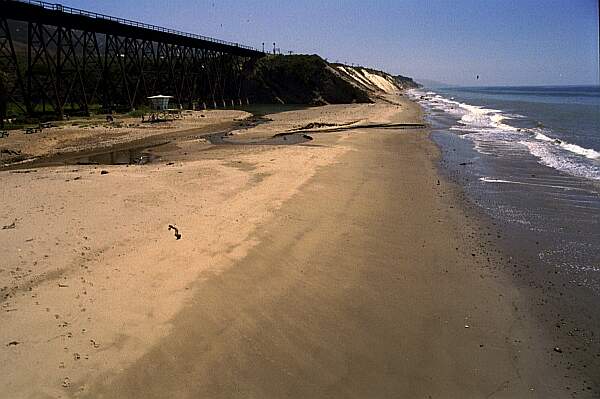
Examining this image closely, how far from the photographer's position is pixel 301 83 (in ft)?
221

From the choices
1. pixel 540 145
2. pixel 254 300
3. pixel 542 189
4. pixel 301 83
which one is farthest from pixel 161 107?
pixel 254 300

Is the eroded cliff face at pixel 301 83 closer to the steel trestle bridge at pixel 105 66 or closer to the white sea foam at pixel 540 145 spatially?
the steel trestle bridge at pixel 105 66

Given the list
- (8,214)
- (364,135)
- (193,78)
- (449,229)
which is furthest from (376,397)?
(193,78)

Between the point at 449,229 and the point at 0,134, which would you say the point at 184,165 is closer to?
the point at 449,229

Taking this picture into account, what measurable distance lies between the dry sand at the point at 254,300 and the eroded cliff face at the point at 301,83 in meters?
55.1

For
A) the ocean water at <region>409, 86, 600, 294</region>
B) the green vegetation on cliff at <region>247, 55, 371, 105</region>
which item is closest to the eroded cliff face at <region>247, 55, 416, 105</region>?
the green vegetation on cliff at <region>247, 55, 371, 105</region>

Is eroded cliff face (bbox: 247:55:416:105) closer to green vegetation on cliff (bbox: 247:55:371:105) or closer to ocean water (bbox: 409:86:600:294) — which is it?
green vegetation on cliff (bbox: 247:55:371:105)

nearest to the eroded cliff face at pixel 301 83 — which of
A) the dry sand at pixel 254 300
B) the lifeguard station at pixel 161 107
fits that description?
the lifeguard station at pixel 161 107

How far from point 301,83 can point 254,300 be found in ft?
210

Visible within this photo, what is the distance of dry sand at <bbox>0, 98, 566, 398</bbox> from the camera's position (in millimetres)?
4816

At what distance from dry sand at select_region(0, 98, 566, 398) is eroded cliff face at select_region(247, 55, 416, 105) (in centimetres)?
5511

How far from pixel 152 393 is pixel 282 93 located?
2671 inches

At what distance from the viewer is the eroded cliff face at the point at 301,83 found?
6544 centimetres

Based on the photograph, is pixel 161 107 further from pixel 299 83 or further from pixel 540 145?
pixel 299 83
